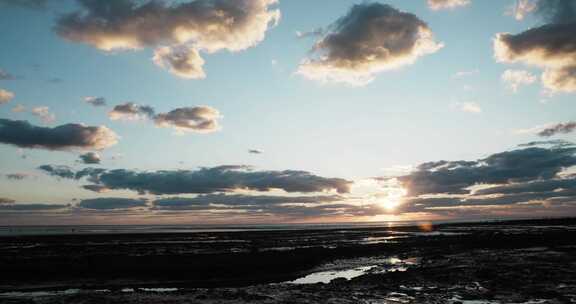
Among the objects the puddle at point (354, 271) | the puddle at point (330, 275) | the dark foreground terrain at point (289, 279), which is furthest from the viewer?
the puddle at point (354, 271)

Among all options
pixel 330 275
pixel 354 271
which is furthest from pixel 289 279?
pixel 354 271

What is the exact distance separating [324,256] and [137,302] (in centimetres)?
2400

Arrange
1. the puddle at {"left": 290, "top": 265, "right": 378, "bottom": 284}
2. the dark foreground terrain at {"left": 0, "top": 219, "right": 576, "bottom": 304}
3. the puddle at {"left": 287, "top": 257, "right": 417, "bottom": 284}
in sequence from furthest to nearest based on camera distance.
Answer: the puddle at {"left": 287, "top": 257, "right": 417, "bottom": 284}, the puddle at {"left": 290, "top": 265, "right": 378, "bottom": 284}, the dark foreground terrain at {"left": 0, "top": 219, "right": 576, "bottom": 304}

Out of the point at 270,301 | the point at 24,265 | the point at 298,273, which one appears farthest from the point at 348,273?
the point at 24,265

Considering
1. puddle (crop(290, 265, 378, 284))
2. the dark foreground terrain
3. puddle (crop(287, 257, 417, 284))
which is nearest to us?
the dark foreground terrain

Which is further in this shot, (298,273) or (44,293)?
(298,273)

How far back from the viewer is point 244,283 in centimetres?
2653

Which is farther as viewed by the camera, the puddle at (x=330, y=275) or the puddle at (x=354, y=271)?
the puddle at (x=354, y=271)

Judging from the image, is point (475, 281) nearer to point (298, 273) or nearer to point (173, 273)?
point (298, 273)

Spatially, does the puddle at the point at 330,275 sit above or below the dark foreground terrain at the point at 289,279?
below

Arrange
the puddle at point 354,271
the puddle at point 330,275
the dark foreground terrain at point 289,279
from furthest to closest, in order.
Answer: the puddle at point 354,271 → the puddle at point 330,275 → the dark foreground terrain at point 289,279

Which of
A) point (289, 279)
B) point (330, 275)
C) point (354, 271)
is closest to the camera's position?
point (289, 279)

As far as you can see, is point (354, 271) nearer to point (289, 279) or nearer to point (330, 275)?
point (330, 275)

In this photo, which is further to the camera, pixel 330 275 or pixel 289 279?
pixel 330 275
